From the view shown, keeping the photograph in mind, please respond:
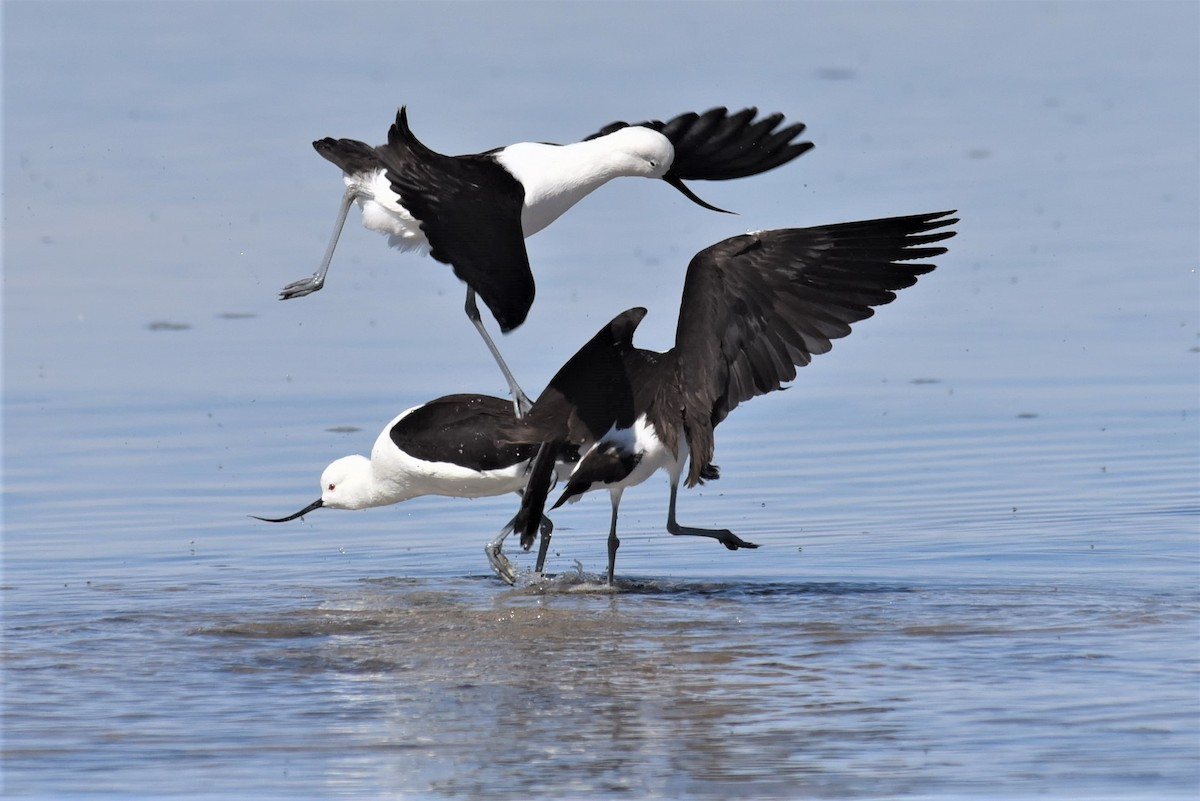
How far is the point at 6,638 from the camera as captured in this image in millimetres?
7887

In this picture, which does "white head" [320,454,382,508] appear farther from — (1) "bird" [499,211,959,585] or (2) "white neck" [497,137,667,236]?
(2) "white neck" [497,137,667,236]

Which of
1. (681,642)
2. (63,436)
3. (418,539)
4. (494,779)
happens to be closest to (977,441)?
(418,539)

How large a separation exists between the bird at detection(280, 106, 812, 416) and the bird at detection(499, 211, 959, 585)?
50 cm

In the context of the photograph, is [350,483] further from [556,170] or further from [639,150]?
[639,150]

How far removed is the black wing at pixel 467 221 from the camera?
835 cm

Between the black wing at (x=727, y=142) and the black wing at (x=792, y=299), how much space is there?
1.59m

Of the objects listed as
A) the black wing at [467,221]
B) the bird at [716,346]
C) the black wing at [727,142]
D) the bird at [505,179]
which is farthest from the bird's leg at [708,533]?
the black wing at [727,142]

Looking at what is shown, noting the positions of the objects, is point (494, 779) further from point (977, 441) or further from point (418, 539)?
point (977, 441)

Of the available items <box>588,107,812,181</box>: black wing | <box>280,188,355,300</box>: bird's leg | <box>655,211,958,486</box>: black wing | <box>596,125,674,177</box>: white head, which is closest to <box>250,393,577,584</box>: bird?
<box>280,188,355,300</box>: bird's leg

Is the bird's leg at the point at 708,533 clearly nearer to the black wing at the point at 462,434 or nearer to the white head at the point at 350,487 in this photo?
the black wing at the point at 462,434

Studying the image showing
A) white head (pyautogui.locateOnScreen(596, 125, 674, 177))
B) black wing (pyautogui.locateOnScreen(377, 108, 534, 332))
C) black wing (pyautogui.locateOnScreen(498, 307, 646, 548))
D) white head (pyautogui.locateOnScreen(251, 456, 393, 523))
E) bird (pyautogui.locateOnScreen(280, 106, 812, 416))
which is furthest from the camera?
white head (pyautogui.locateOnScreen(251, 456, 393, 523))

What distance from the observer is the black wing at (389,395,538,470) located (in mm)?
9211

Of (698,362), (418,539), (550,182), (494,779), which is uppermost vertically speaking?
(550,182)

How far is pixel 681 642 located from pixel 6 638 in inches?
93.5
